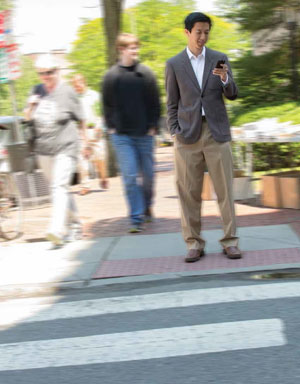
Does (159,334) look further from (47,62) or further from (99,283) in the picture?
(47,62)

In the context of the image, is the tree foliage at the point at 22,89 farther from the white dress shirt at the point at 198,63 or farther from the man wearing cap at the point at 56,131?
the white dress shirt at the point at 198,63

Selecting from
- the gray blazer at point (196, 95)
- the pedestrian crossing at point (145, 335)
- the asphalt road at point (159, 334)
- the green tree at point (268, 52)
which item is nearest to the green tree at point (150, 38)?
the green tree at point (268, 52)

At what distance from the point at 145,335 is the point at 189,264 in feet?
6.17

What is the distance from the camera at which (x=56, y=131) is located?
7.59 metres

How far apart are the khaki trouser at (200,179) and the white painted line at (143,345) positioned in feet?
5.92

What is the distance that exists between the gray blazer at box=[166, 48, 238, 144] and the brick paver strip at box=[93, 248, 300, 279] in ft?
3.39

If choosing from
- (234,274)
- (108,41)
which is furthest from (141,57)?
(234,274)

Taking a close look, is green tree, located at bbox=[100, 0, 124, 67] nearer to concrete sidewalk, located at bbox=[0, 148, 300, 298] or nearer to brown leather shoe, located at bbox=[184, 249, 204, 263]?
concrete sidewalk, located at bbox=[0, 148, 300, 298]

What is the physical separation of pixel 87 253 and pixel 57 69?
1861mm

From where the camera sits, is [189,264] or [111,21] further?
[111,21]

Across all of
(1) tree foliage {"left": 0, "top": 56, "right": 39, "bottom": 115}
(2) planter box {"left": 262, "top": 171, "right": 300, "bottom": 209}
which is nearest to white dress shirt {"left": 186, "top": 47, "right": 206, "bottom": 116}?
(2) planter box {"left": 262, "top": 171, "right": 300, "bottom": 209}

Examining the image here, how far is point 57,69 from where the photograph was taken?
24.7ft

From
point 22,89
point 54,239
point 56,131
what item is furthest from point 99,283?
point 22,89

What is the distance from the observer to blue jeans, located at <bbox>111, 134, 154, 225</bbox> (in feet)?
26.3
